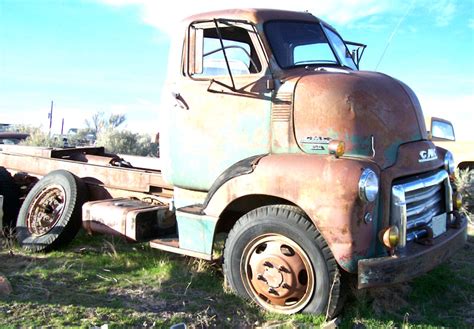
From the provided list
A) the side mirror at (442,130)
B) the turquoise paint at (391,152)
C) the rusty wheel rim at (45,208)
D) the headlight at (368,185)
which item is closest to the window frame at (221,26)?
the turquoise paint at (391,152)

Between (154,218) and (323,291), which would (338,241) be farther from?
(154,218)

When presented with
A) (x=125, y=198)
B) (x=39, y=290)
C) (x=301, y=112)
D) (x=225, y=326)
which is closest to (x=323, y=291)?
(x=225, y=326)

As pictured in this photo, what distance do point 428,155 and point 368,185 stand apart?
3.65ft

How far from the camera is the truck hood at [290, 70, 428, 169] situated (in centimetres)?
411

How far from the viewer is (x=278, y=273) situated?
406cm

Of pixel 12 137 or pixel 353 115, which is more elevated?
pixel 353 115

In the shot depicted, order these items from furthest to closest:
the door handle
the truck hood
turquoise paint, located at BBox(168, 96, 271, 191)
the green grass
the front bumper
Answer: the door handle, turquoise paint, located at BBox(168, 96, 271, 191), the truck hood, the green grass, the front bumper

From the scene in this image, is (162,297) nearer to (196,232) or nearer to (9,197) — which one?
(196,232)

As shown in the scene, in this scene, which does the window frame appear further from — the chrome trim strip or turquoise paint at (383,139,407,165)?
the chrome trim strip

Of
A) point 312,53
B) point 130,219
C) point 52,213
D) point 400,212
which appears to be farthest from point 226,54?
point 52,213

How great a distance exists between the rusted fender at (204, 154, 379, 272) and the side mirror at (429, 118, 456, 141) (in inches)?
141

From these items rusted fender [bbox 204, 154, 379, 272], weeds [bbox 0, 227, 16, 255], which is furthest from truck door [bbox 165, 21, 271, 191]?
weeds [bbox 0, 227, 16, 255]

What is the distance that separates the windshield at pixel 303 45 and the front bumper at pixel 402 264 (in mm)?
2014

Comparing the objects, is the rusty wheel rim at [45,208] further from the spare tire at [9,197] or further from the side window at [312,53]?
the side window at [312,53]
